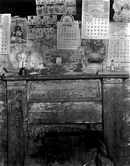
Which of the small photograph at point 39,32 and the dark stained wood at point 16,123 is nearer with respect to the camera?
the dark stained wood at point 16,123

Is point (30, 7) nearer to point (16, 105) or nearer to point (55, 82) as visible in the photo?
point (55, 82)

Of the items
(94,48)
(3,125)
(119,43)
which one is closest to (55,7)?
(94,48)

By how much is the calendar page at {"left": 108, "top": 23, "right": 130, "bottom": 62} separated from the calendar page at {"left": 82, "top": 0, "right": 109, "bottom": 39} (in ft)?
0.31

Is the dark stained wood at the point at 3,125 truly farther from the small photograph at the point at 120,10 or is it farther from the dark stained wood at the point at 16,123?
the small photograph at the point at 120,10

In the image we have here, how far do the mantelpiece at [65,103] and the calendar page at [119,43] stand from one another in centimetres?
30

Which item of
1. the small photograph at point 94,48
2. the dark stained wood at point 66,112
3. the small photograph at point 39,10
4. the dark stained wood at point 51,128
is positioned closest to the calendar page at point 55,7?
the small photograph at point 39,10

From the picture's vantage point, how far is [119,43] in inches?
139

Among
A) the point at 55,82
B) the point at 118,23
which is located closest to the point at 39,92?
the point at 55,82

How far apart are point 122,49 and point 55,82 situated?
930 millimetres

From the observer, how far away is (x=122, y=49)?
3.53m

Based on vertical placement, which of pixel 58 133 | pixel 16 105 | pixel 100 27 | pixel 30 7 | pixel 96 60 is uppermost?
pixel 30 7

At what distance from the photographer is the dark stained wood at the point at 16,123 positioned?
11.3 feet

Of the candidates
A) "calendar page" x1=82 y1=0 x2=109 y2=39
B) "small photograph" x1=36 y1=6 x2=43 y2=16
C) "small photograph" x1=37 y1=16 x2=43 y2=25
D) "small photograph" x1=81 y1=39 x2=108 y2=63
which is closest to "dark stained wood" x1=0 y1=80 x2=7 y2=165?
"small photograph" x1=37 y1=16 x2=43 y2=25

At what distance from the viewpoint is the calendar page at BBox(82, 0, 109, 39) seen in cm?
351
